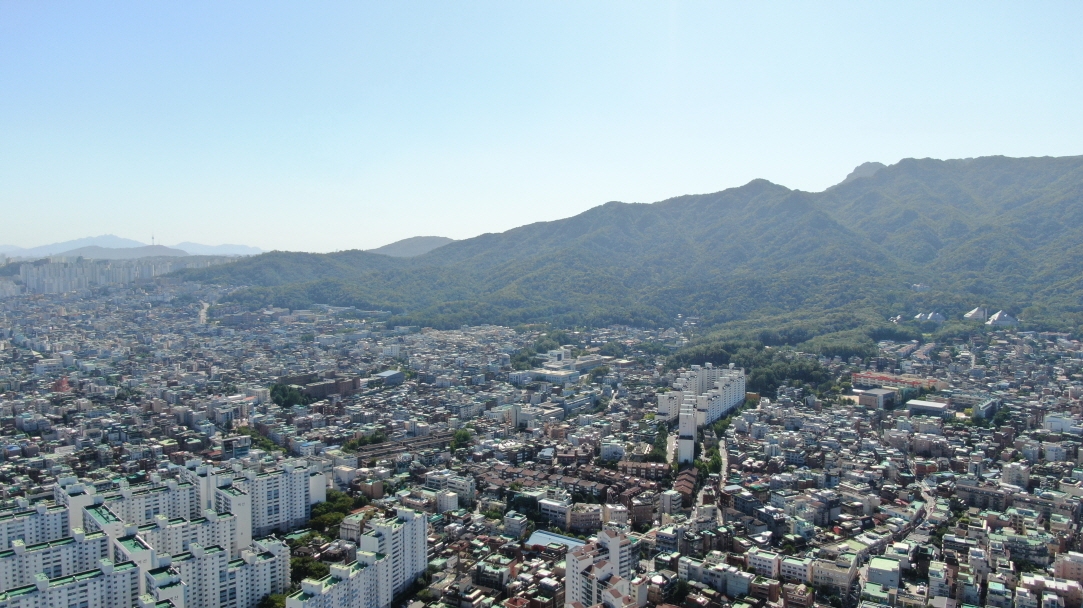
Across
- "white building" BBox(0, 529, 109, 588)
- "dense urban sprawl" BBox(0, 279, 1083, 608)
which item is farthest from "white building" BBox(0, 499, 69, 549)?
"white building" BBox(0, 529, 109, 588)

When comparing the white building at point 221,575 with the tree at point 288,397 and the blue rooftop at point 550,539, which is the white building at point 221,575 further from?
the tree at point 288,397

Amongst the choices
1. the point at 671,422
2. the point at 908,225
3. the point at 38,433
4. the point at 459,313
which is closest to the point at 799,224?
the point at 908,225

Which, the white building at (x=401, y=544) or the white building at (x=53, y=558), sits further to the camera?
the white building at (x=401, y=544)

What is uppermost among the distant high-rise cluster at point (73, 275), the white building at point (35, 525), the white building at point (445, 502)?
the distant high-rise cluster at point (73, 275)

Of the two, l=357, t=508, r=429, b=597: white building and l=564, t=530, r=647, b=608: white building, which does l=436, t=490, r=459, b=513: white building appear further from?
l=564, t=530, r=647, b=608: white building

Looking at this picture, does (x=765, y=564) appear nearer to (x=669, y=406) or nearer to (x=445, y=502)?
(x=445, y=502)

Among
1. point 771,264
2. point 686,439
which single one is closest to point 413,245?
point 771,264

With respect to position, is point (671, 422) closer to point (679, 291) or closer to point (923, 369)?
point (923, 369)

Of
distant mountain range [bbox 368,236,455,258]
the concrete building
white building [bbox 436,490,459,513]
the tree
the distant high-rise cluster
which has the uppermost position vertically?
distant mountain range [bbox 368,236,455,258]

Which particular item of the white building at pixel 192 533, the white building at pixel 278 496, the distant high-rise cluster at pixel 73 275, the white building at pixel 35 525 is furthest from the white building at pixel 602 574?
the distant high-rise cluster at pixel 73 275
